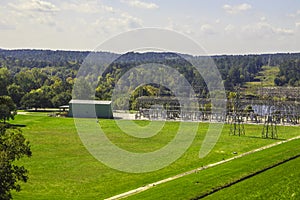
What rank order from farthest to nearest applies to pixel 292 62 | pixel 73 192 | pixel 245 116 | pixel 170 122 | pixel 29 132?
pixel 292 62 → pixel 245 116 → pixel 170 122 → pixel 29 132 → pixel 73 192

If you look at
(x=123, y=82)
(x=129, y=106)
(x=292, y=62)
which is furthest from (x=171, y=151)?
(x=292, y=62)

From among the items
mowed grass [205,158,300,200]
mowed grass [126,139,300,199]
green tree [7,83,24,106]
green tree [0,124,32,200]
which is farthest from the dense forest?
green tree [0,124,32,200]

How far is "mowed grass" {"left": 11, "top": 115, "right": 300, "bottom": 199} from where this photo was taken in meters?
26.0

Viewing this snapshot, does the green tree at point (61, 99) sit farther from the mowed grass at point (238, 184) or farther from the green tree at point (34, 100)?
the mowed grass at point (238, 184)

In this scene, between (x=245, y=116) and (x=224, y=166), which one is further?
(x=245, y=116)

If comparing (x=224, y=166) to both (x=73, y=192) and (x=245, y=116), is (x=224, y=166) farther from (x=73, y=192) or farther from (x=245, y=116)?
(x=245, y=116)

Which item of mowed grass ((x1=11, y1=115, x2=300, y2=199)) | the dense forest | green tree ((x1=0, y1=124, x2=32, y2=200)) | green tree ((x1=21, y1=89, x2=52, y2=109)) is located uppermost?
the dense forest

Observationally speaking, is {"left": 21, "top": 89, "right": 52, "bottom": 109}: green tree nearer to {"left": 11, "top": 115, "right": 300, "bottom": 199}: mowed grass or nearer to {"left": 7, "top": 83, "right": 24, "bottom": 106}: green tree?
{"left": 7, "top": 83, "right": 24, "bottom": 106}: green tree

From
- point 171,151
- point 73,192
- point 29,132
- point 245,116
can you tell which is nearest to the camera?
point 73,192

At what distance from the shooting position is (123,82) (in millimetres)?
105375

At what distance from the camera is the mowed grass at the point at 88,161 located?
85.2ft

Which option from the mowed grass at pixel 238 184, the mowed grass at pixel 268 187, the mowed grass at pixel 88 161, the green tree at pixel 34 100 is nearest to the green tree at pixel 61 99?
the green tree at pixel 34 100

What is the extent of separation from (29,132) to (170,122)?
22312mm

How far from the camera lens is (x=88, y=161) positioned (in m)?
34.9
